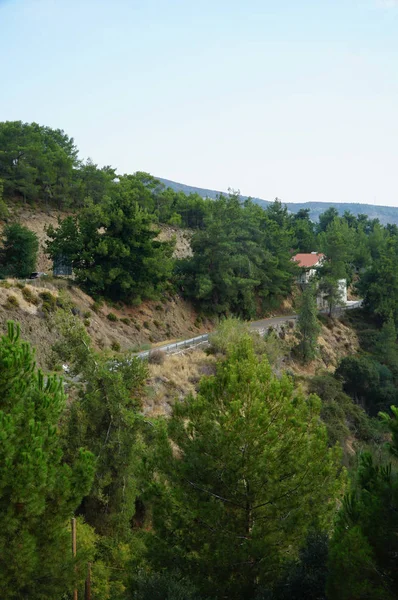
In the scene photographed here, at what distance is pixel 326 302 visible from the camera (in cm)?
6022

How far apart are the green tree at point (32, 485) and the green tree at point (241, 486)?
2.37 meters

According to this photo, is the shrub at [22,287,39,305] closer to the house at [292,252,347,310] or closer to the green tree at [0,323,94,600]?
the green tree at [0,323,94,600]

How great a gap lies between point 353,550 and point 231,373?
4908mm

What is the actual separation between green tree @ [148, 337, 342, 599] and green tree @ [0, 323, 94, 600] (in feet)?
7.78

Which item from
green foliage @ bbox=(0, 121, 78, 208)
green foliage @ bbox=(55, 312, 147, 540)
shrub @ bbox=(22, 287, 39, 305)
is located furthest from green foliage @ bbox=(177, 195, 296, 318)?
green foliage @ bbox=(55, 312, 147, 540)

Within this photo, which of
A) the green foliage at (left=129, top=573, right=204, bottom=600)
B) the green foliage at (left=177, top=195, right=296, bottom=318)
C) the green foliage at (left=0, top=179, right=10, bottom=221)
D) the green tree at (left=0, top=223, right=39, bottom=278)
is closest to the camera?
the green foliage at (left=129, top=573, right=204, bottom=600)

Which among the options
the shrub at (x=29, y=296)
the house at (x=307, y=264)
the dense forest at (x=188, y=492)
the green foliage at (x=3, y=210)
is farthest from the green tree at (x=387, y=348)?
the green foliage at (x=3, y=210)

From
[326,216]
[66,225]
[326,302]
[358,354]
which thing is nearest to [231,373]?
[66,225]

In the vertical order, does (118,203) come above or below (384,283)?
above

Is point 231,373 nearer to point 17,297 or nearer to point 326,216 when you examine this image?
point 17,297

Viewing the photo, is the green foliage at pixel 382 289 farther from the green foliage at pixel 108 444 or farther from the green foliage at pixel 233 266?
the green foliage at pixel 108 444

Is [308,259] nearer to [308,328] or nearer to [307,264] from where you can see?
[307,264]

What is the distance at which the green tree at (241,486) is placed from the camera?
39.6ft

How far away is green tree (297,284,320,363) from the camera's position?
44.9 m
